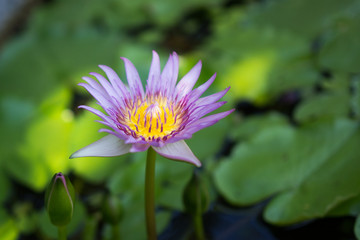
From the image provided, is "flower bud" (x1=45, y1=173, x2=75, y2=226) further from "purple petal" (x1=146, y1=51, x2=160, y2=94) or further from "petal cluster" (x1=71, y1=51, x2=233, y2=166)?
"purple petal" (x1=146, y1=51, x2=160, y2=94)

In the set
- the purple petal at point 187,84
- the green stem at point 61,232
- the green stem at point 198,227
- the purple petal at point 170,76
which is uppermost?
the purple petal at point 170,76

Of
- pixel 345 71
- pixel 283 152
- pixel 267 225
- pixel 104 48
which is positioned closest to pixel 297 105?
pixel 345 71

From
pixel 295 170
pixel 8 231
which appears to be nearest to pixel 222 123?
pixel 295 170

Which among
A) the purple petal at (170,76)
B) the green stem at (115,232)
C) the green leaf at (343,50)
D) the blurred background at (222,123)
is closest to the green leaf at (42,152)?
the blurred background at (222,123)

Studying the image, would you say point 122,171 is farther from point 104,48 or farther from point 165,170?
point 104,48

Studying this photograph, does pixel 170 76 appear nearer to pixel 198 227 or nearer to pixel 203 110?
pixel 203 110

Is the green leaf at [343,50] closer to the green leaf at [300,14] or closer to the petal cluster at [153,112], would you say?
the green leaf at [300,14]
